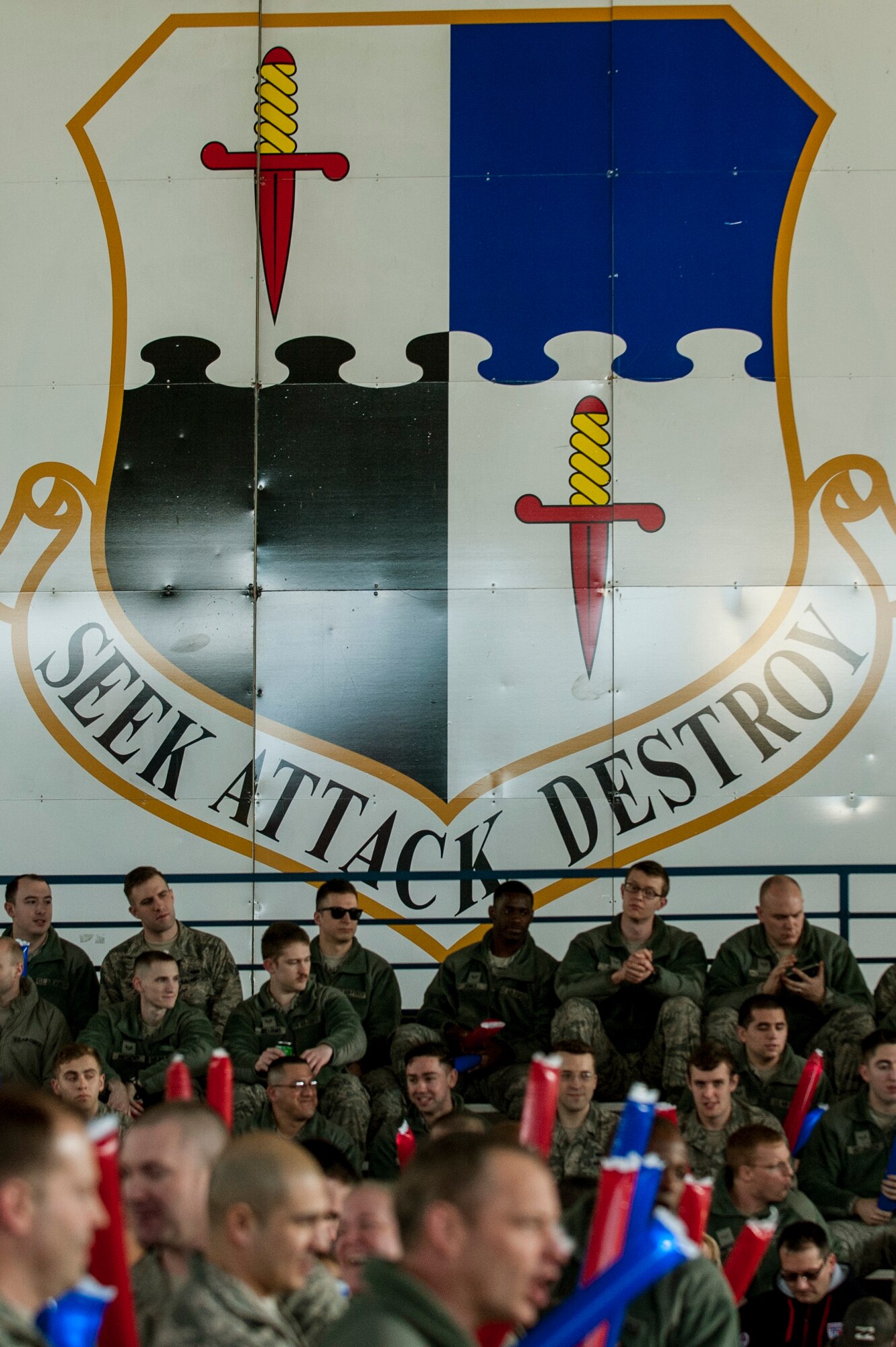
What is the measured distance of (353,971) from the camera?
6824 mm

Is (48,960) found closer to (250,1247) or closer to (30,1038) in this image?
(30,1038)

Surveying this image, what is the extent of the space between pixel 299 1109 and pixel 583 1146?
1.13 metres

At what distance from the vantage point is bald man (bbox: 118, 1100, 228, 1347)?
266cm

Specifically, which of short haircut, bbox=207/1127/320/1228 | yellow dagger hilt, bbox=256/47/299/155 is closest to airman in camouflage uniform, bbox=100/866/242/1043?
yellow dagger hilt, bbox=256/47/299/155

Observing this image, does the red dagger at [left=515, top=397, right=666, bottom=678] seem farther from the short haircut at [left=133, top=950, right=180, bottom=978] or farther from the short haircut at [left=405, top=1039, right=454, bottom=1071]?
the short haircut at [left=133, top=950, right=180, bottom=978]

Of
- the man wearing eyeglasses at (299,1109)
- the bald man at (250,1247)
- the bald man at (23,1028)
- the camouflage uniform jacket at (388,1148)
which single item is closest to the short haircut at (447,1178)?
the bald man at (250,1247)

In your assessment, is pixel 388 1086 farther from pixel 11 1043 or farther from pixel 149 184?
pixel 149 184

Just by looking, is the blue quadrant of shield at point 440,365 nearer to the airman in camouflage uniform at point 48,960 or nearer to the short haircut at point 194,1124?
the airman in camouflage uniform at point 48,960

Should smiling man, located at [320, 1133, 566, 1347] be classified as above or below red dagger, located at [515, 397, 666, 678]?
below

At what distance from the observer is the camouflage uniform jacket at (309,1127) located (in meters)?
5.68

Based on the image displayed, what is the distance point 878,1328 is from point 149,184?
6810mm

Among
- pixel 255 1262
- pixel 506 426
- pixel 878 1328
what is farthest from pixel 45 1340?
pixel 506 426

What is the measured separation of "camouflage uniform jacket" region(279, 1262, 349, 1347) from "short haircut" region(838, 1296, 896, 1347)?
2.49m

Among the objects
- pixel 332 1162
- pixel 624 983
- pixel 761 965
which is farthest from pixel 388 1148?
pixel 761 965
